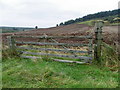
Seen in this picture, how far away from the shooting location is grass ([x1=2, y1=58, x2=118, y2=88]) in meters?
4.97

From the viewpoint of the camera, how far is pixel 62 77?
5586mm

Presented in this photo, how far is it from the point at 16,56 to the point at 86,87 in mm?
5368

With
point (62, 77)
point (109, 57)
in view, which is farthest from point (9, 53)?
point (109, 57)

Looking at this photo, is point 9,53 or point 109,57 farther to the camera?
point 9,53

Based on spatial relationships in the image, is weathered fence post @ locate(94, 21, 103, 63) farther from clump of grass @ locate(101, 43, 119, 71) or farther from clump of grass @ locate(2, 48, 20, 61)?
clump of grass @ locate(2, 48, 20, 61)

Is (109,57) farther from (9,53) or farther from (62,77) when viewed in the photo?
(9,53)

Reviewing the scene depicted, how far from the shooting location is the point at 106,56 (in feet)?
22.9

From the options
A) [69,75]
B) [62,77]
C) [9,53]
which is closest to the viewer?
[62,77]

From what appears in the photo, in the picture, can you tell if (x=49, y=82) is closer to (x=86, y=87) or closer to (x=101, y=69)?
(x=86, y=87)

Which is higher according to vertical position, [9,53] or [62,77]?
[9,53]

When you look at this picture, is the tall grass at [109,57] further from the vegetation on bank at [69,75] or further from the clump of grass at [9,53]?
the clump of grass at [9,53]

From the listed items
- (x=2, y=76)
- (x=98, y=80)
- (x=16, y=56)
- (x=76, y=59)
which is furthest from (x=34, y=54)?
(x=98, y=80)

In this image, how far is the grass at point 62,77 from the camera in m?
4.97

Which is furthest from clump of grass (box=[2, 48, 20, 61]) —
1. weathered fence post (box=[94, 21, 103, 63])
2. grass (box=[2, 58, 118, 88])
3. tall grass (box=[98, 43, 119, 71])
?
tall grass (box=[98, 43, 119, 71])
